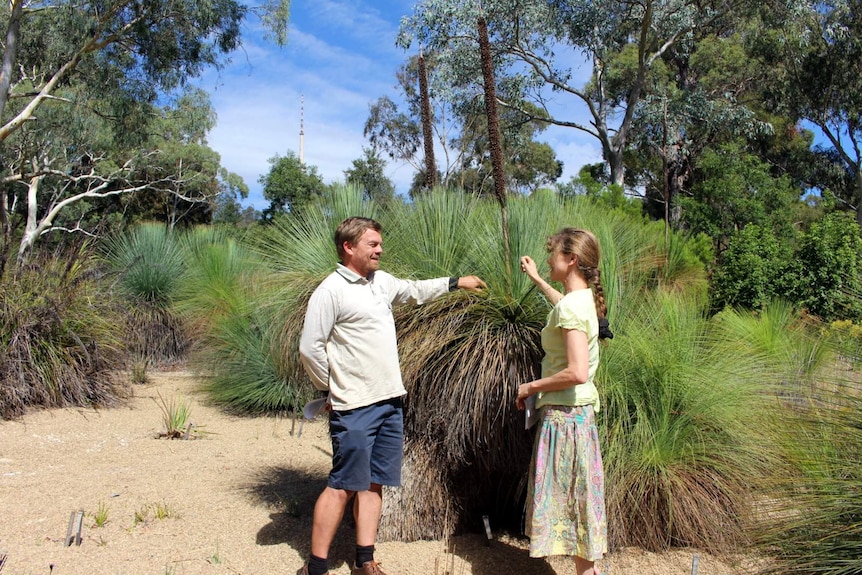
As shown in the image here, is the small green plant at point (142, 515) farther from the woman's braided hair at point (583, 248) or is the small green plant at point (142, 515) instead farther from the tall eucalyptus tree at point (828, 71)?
the tall eucalyptus tree at point (828, 71)

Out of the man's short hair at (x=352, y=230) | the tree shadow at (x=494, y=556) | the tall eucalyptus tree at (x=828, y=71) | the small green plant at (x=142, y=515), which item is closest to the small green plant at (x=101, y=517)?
the small green plant at (x=142, y=515)

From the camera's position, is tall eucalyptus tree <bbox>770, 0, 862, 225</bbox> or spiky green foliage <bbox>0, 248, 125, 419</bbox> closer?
spiky green foliage <bbox>0, 248, 125, 419</bbox>

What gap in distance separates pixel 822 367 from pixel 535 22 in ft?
55.9

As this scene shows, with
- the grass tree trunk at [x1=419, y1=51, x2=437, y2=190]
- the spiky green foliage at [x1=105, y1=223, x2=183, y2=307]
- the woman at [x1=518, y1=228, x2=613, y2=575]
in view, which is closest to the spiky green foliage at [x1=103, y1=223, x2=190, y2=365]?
the spiky green foliage at [x1=105, y1=223, x2=183, y2=307]

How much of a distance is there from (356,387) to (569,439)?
97 centimetres

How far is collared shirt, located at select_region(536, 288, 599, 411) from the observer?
9.54ft

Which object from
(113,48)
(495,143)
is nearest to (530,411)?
(495,143)

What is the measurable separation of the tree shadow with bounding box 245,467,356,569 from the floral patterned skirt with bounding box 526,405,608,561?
1186 millimetres

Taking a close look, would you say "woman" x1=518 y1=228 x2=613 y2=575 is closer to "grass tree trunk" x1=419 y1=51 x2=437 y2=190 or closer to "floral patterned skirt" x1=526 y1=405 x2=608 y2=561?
"floral patterned skirt" x1=526 y1=405 x2=608 y2=561

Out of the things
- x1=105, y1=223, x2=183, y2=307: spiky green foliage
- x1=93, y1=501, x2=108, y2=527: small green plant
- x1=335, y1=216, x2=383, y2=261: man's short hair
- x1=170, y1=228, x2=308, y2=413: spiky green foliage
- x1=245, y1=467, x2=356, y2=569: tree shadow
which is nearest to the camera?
x1=335, y1=216, x2=383, y2=261: man's short hair

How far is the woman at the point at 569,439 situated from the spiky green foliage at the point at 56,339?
585 centimetres

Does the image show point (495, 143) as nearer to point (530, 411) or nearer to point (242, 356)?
point (530, 411)

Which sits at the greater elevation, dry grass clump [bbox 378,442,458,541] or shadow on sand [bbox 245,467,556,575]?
dry grass clump [bbox 378,442,458,541]

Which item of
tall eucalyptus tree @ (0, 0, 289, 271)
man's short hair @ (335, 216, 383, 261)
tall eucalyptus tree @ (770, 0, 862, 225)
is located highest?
tall eucalyptus tree @ (770, 0, 862, 225)
